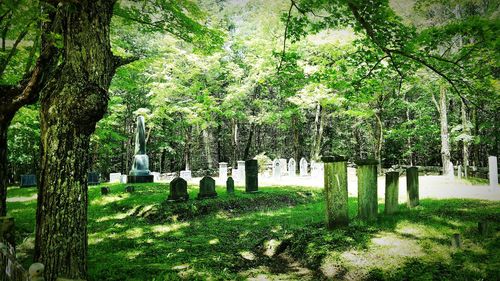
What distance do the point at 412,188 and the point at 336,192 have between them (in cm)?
281

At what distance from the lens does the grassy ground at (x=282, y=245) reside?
4.54 meters

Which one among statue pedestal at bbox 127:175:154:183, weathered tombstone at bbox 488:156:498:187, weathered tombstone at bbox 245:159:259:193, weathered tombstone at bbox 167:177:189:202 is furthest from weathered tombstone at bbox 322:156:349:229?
statue pedestal at bbox 127:175:154:183

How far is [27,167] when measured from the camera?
28.8m

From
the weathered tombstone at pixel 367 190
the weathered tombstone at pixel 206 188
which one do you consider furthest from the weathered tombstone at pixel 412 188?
the weathered tombstone at pixel 206 188

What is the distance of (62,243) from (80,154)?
1.10 m

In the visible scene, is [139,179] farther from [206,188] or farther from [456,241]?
[456,241]

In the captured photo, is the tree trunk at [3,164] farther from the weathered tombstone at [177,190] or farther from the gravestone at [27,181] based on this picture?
the gravestone at [27,181]

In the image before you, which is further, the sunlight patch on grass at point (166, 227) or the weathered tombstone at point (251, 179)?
the weathered tombstone at point (251, 179)

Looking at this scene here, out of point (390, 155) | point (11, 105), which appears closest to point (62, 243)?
point (11, 105)

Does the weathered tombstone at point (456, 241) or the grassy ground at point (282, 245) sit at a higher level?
the weathered tombstone at point (456, 241)

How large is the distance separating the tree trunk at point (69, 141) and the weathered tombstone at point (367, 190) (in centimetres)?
537

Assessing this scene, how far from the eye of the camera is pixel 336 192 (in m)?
6.46

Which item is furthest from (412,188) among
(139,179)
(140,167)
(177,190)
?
(140,167)

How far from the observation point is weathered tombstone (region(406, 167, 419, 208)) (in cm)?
793
